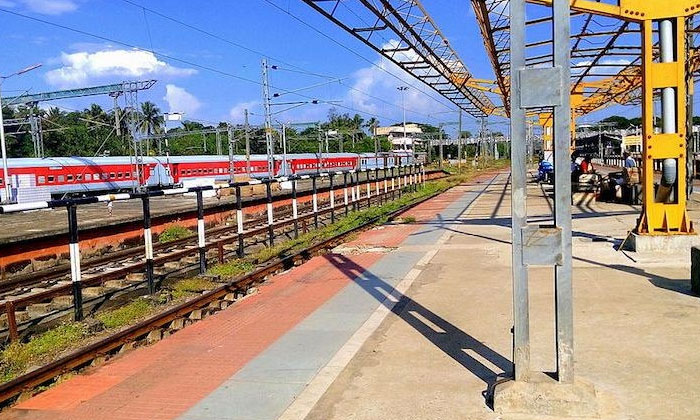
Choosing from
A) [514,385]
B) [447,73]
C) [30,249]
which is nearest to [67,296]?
[30,249]

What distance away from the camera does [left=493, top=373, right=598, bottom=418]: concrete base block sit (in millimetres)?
4230

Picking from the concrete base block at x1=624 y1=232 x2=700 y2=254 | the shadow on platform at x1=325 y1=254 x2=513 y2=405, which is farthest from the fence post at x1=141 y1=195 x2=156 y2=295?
the concrete base block at x1=624 y1=232 x2=700 y2=254

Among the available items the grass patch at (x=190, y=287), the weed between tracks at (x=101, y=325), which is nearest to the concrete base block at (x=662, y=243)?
the weed between tracks at (x=101, y=325)

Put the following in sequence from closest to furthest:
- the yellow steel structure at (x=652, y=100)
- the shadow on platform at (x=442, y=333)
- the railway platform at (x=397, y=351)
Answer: the railway platform at (x=397, y=351) → the shadow on platform at (x=442, y=333) → the yellow steel structure at (x=652, y=100)

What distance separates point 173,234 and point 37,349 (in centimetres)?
1211

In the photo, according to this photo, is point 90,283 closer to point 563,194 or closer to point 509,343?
point 509,343

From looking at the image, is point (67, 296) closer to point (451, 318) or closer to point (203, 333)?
point (203, 333)

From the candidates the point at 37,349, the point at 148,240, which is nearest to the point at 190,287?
the point at 148,240

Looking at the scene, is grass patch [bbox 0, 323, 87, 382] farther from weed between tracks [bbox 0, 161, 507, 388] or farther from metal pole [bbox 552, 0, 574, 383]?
metal pole [bbox 552, 0, 574, 383]

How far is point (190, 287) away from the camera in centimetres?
968

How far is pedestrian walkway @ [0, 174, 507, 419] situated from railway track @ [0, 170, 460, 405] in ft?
0.74

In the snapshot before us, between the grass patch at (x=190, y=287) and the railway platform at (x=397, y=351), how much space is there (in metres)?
0.88

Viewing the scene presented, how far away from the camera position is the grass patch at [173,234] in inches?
726

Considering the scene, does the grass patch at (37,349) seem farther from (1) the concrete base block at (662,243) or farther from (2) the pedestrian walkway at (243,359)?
(1) the concrete base block at (662,243)
